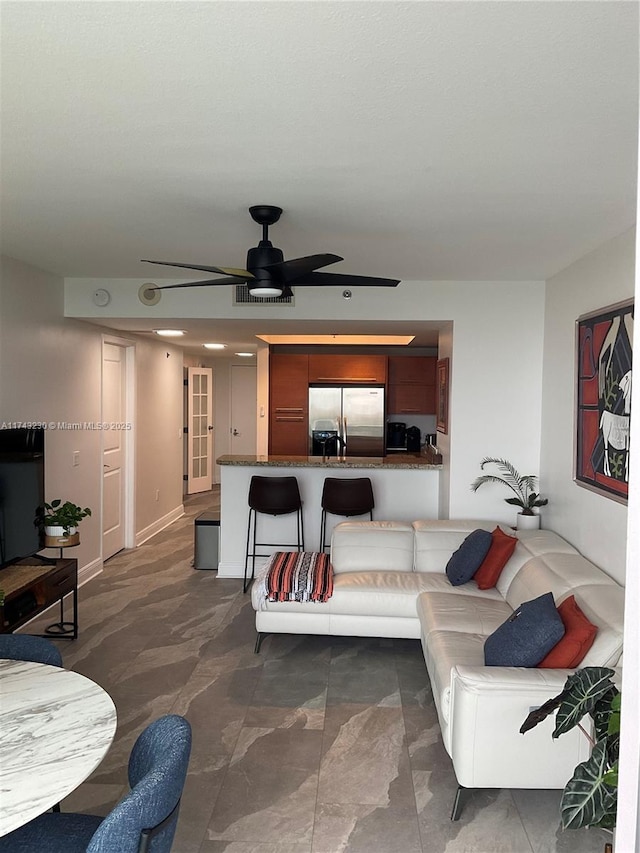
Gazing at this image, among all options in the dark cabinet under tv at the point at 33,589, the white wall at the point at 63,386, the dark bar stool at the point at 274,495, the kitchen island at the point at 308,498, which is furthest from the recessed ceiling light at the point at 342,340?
the dark cabinet under tv at the point at 33,589

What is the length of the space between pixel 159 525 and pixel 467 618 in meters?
5.05

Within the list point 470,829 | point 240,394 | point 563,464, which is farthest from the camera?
point 240,394

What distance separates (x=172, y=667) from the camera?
384 centimetres

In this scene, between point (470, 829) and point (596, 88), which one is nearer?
point (596, 88)

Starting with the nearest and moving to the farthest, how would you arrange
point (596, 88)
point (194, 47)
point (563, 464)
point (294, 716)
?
point (194, 47), point (596, 88), point (294, 716), point (563, 464)

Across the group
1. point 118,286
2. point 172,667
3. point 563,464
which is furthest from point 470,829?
point 118,286

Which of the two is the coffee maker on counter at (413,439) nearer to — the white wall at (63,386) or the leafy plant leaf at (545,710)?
the white wall at (63,386)

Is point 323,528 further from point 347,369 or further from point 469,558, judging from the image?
point 347,369

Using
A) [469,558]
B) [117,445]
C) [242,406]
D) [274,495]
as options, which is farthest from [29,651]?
[242,406]

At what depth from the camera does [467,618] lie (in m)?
3.48

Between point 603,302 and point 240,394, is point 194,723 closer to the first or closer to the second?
point 603,302

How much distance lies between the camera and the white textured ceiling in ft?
5.13

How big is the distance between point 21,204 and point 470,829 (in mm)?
3374

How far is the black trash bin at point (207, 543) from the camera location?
6004 mm
